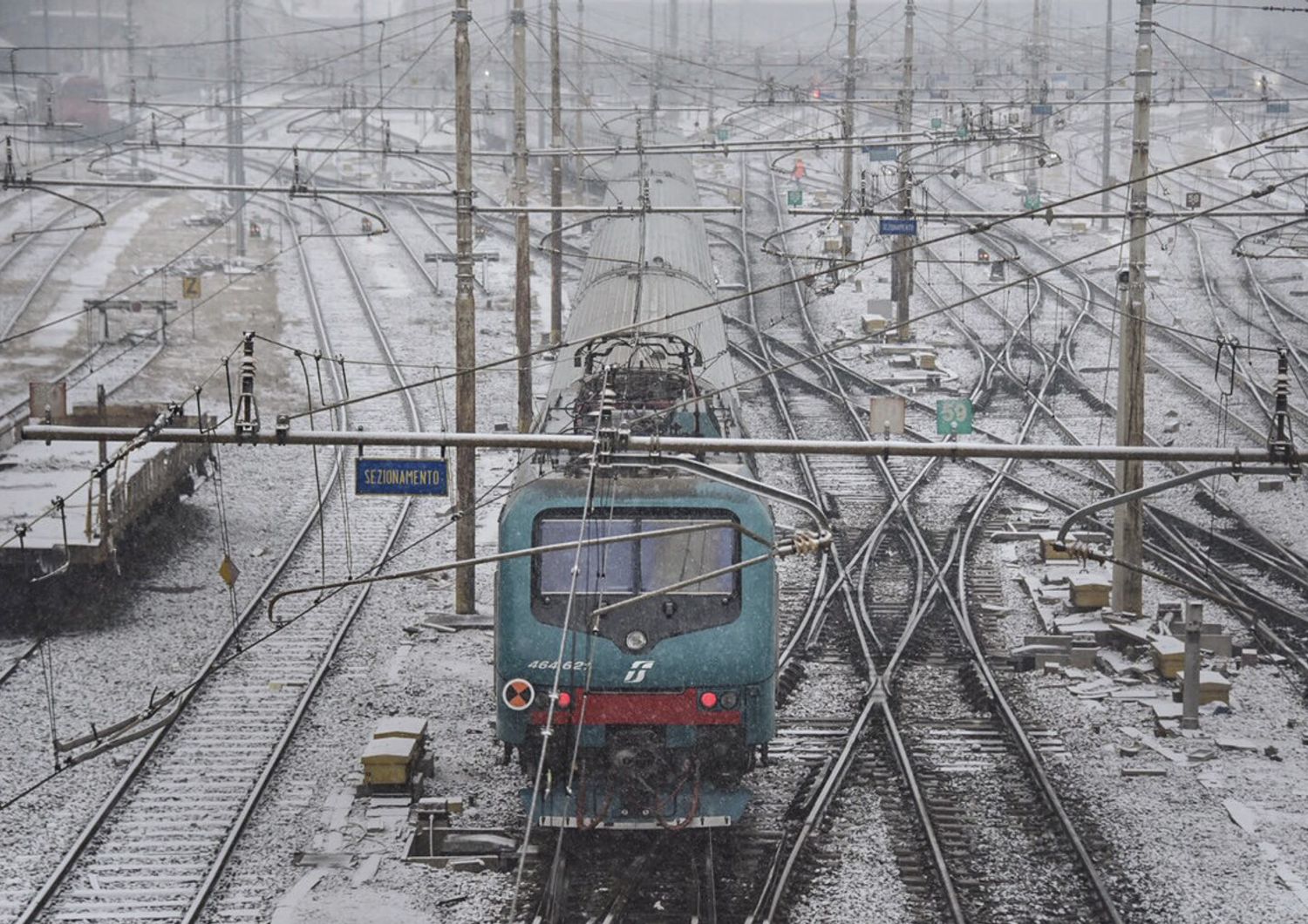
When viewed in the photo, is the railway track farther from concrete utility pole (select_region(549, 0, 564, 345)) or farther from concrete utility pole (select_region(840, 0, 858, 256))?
concrete utility pole (select_region(840, 0, 858, 256))

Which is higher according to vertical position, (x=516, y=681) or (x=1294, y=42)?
(x=1294, y=42)

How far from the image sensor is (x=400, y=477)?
13.2 m

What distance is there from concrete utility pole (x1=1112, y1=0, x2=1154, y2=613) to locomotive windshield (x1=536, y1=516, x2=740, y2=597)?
6.22 m

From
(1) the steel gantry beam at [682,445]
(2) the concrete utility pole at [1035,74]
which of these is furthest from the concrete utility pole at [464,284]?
(2) the concrete utility pole at [1035,74]

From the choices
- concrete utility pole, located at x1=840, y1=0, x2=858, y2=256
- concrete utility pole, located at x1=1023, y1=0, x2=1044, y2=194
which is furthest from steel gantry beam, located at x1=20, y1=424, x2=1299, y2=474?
concrete utility pole, located at x1=1023, y1=0, x2=1044, y2=194

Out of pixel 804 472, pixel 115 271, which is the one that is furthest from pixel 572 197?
pixel 804 472

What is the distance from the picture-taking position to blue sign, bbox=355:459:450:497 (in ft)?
42.8

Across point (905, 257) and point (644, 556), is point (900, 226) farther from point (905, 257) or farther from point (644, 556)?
point (644, 556)

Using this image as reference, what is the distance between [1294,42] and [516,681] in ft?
250

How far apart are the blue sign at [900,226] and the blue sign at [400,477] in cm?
1086

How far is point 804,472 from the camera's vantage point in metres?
25.0

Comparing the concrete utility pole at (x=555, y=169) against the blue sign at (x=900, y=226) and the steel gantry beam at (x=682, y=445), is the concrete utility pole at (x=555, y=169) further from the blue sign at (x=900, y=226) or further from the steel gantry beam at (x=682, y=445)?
the steel gantry beam at (x=682, y=445)

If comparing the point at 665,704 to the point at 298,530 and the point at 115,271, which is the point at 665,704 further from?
the point at 115,271

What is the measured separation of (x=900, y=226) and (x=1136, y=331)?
5.76 meters
